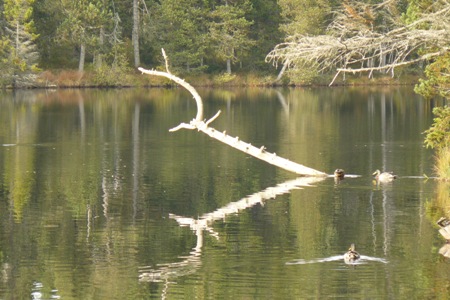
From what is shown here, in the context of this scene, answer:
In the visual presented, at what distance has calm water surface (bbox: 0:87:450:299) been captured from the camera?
18.1 m

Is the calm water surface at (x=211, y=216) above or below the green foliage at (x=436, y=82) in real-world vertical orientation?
below

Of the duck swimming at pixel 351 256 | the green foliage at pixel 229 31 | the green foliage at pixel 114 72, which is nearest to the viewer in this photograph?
the duck swimming at pixel 351 256

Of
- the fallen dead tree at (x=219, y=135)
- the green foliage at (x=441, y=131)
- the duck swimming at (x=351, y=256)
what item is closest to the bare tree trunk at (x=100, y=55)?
the fallen dead tree at (x=219, y=135)

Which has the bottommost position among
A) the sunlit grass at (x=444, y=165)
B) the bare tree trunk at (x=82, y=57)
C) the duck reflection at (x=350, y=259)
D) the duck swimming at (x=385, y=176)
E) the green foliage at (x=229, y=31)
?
the duck reflection at (x=350, y=259)

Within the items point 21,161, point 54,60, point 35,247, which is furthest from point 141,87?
point 35,247

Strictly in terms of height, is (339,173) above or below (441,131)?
below

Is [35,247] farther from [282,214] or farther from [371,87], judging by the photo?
[371,87]

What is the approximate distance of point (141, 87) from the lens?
97375mm

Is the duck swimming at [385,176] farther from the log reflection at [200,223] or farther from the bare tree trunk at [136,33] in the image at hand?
the bare tree trunk at [136,33]

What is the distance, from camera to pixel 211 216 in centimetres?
2470

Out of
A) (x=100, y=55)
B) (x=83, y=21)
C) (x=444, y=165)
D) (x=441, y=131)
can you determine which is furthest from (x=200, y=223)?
(x=100, y=55)

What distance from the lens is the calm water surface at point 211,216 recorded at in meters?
18.1

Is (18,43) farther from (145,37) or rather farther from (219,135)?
(219,135)

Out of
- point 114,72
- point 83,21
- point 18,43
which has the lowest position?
point 114,72
